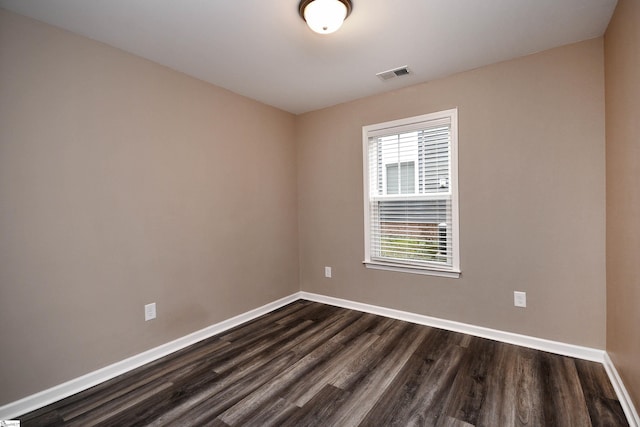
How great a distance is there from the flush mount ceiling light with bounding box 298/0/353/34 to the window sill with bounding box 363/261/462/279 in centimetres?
229

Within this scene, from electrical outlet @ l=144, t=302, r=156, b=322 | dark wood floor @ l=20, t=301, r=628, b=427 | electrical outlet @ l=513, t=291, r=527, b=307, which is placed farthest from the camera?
electrical outlet @ l=513, t=291, r=527, b=307

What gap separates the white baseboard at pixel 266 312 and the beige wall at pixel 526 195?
0.06m

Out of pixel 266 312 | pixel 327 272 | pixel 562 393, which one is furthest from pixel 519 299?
pixel 266 312

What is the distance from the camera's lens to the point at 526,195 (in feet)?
8.02

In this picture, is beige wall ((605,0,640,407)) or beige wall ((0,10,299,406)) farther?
beige wall ((0,10,299,406))

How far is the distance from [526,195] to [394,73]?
156 centimetres

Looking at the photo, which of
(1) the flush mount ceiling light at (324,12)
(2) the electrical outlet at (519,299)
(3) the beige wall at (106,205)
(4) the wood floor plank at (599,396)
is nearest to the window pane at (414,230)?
(2) the electrical outlet at (519,299)

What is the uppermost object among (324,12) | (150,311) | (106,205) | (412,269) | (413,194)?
(324,12)

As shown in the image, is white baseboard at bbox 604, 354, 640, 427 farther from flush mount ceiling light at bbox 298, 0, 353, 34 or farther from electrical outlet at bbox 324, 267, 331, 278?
flush mount ceiling light at bbox 298, 0, 353, 34

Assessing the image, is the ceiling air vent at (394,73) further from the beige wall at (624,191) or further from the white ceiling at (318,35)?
the beige wall at (624,191)

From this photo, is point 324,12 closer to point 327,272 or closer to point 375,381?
point 375,381

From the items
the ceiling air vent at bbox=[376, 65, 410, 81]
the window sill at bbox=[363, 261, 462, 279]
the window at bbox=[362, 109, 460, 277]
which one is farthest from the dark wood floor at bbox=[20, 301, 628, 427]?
the ceiling air vent at bbox=[376, 65, 410, 81]

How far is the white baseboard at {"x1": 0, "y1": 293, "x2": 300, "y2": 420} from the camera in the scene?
1768 mm

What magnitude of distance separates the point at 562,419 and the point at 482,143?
204cm
